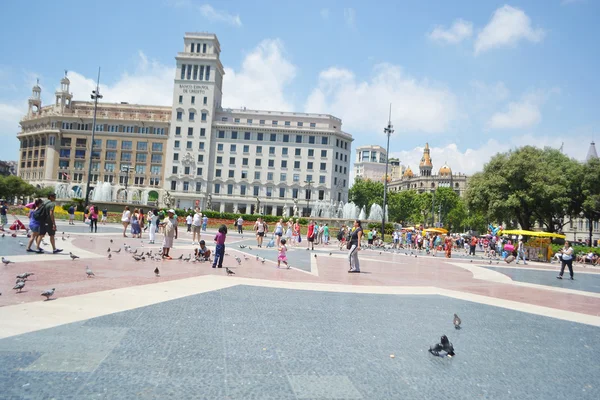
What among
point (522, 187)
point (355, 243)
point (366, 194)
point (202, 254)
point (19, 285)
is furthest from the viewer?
point (366, 194)

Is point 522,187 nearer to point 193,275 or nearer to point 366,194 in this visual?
point 193,275

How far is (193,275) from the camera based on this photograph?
11484mm

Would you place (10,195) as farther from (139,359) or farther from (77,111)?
(139,359)

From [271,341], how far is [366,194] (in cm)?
9676

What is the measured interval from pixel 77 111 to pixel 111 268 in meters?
88.5

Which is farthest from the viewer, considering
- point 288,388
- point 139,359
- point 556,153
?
point 556,153

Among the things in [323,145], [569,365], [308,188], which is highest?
[323,145]

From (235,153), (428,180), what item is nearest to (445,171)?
(428,180)

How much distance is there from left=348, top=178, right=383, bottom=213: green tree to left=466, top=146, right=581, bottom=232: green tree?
2011 inches

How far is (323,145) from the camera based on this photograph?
82.1m

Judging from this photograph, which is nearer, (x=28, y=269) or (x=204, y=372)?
(x=204, y=372)

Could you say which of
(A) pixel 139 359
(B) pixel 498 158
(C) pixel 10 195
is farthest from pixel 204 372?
(C) pixel 10 195

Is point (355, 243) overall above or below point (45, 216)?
below

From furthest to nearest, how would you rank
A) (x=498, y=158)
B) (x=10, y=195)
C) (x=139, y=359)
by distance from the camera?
(x=10, y=195) → (x=498, y=158) → (x=139, y=359)
